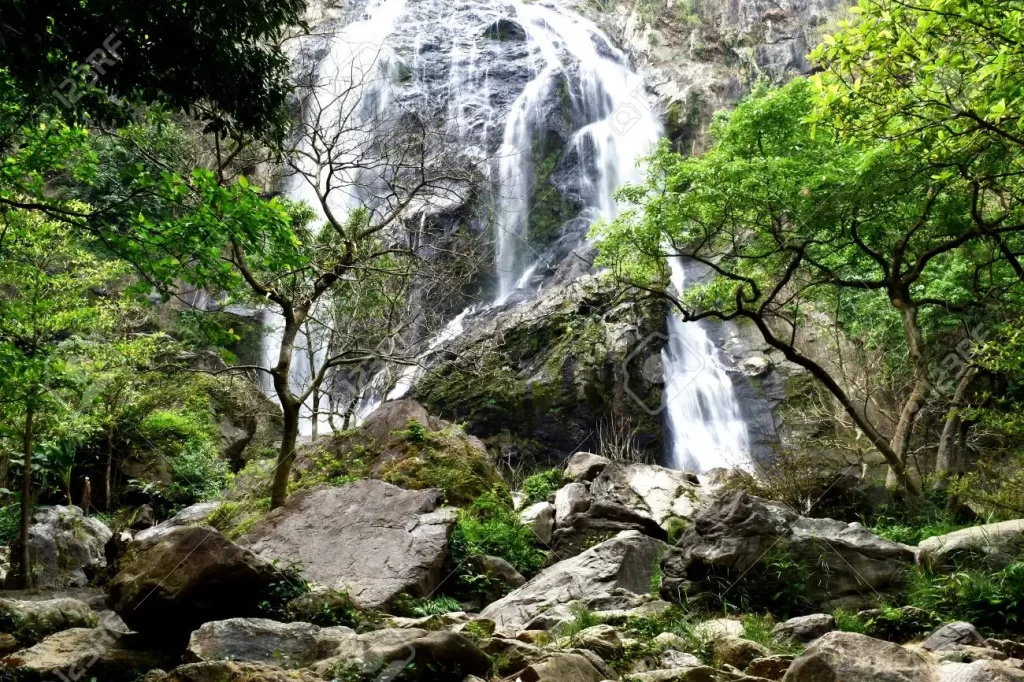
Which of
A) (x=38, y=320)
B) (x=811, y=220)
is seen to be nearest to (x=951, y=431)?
(x=811, y=220)

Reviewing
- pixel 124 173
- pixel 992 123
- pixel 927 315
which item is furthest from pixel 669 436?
pixel 124 173

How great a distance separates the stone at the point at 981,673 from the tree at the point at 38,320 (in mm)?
7679

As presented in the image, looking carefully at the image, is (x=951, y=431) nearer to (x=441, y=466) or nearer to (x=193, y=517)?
(x=441, y=466)

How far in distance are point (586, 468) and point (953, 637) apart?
818 centimetres

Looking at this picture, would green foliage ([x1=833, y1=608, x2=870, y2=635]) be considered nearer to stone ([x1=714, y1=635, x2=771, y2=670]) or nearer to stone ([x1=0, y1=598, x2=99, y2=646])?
stone ([x1=714, y1=635, x2=771, y2=670])

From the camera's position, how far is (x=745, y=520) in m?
7.94

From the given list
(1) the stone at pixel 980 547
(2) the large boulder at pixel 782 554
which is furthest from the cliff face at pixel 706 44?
(1) the stone at pixel 980 547

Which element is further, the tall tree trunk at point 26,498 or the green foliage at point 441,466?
the green foliage at point 441,466

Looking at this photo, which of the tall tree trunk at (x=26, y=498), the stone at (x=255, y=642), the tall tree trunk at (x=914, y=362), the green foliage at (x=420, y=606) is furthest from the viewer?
A: the tall tree trunk at (x=914, y=362)

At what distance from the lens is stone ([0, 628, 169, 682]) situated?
5293 mm

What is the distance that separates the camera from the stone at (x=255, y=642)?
215 inches

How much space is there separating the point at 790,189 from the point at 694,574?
5959 millimetres

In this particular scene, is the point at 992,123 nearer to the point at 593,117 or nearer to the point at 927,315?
the point at 927,315

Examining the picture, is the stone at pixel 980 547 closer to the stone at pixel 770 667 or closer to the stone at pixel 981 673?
the stone at pixel 981 673
